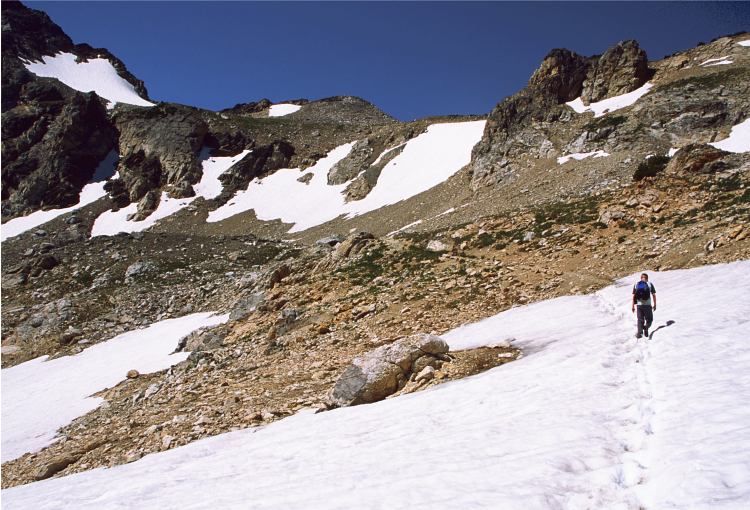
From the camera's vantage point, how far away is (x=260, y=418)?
11695mm

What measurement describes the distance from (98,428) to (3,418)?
863 centimetres

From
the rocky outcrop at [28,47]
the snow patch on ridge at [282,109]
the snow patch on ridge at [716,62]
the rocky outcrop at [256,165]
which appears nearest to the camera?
the snow patch on ridge at [716,62]

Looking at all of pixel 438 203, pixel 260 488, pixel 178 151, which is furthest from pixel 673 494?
pixel 178 151

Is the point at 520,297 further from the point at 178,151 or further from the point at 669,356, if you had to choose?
the point at 178,151

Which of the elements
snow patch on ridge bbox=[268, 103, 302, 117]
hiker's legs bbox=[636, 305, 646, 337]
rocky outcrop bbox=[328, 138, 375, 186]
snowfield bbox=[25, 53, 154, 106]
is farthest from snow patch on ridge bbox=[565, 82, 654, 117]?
snowfield bbox=[25, 53, 154, 106]

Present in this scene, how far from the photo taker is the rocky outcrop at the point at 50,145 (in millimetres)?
77312

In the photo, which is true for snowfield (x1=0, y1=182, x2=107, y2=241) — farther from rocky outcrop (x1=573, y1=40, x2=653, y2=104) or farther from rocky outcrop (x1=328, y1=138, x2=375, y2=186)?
rocky outcrop (x1=573, y1=40, x2=653, y2=104)

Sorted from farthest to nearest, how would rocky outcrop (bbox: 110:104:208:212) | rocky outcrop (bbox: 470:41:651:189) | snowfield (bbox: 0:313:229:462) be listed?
1. rocky outcrop (bbox: 110:104:208:212)
2. rocky outcrop (bbox: 470:41:651:189)
3. snowfield (bbox: 0:313:229:462)

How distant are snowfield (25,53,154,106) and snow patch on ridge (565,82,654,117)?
9350 centimetres

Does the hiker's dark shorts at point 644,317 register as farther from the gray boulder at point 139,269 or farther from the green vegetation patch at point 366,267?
the gray boulder at point 139,269

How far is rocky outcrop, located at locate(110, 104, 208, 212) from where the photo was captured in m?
78.9

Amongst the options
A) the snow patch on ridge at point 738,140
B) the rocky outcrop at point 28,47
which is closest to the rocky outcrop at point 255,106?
the rocky outcrop at point 28,47

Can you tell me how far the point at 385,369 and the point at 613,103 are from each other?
48581mm

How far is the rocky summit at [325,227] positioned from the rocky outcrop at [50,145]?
1.18ft
